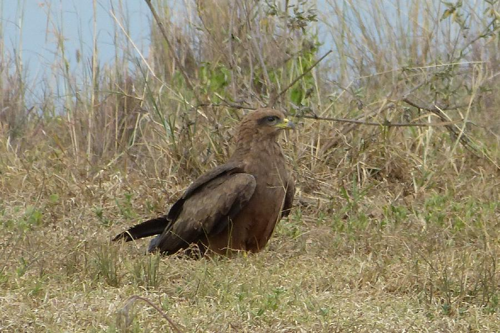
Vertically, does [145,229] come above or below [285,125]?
below

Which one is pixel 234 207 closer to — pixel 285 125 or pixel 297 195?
pixel 285 125

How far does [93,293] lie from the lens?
457 cm

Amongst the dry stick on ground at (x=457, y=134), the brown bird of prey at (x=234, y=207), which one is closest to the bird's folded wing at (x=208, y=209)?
the brown bird of prey at (x=234, y=207)

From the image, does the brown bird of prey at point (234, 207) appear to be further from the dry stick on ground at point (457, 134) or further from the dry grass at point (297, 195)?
the dry stick on ground at point (457, 134)

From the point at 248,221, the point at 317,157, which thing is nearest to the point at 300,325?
the point at 248,221

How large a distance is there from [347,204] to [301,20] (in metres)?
1.38

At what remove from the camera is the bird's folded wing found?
5656 millimetres

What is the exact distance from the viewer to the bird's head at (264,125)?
6.09 meters

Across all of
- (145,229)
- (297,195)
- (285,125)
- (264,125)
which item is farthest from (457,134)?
(145,229)

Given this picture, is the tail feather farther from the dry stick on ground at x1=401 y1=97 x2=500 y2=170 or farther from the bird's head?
the dry stick on ground at x1=401 y1=97 x2=500 y2=170

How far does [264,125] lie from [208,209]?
723 millimetres

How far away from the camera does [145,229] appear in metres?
5.97

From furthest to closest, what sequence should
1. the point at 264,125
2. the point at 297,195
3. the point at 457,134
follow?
the point at 457,134 < the point at 297,195 < the point at 264,125

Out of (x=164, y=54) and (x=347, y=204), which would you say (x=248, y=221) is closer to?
(x=347, y=204)
